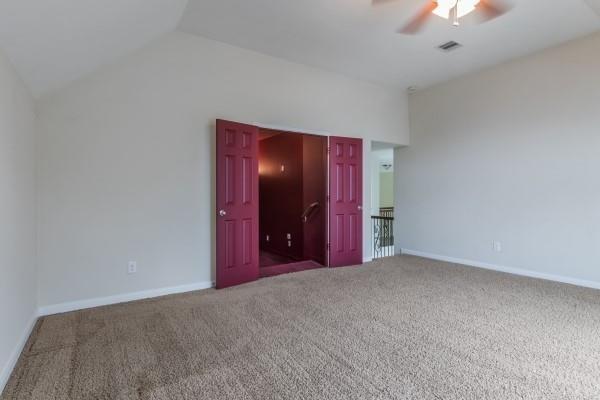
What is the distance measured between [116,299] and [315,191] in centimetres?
310

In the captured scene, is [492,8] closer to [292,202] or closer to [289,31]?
[289,31]

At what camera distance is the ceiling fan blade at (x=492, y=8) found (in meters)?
2.84

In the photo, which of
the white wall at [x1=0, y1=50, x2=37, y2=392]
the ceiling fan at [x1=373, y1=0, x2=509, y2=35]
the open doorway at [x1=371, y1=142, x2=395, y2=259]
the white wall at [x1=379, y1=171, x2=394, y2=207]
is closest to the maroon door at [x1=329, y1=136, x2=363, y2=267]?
the open doorway at [x1=371, y1=142, x2=395, y2=259]

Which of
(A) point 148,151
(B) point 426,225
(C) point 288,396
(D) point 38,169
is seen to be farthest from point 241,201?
(B) point 426,225

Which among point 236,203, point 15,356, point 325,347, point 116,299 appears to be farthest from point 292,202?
point 15,356

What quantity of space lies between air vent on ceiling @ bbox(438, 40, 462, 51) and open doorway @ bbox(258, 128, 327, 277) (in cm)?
192

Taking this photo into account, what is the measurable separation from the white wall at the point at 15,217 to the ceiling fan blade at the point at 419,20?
333 centimetres

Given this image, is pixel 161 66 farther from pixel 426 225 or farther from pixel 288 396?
pixel 426 225

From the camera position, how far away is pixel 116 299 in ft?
10.2

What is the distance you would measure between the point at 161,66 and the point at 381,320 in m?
3.41

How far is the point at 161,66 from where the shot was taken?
3.36m

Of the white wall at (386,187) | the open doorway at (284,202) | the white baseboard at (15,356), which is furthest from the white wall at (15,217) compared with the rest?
the white wall at (386,187)

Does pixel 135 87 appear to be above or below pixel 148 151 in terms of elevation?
above

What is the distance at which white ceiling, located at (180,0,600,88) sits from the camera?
296 cm
